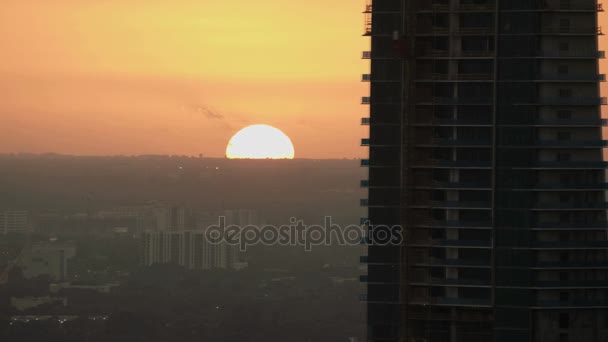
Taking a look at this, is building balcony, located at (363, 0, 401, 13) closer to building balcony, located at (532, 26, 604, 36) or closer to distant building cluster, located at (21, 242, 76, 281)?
building balcony, located at (532, 26, 604, 36)

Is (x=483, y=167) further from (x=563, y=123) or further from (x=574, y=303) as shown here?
(x=574, y=303)

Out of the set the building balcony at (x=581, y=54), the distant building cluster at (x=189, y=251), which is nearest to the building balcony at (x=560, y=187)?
the building balcony at (x=581, y=54)

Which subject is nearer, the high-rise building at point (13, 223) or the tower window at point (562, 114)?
the tower window at point (562, 114)

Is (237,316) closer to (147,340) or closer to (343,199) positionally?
(147,340)

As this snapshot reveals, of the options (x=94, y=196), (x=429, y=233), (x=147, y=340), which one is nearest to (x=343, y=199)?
(x=147, y=340)

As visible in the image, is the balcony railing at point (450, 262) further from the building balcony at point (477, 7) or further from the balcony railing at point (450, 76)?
the building balcony at point (477, 7)

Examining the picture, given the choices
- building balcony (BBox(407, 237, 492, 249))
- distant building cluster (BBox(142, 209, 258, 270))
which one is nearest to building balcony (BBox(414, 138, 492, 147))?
building balcony (BBox(407, 237, 492, 249))
